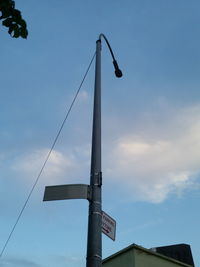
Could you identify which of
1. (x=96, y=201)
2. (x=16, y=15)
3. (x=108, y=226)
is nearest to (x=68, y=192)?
(x=96, y=201)

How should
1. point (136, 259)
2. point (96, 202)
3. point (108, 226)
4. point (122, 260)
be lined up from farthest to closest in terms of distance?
point (122, 260) < point (136, 259) < point (108, 226) < point (96, 202)

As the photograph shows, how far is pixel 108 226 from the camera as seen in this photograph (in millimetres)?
5219

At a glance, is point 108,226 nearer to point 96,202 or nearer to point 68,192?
point 96,202

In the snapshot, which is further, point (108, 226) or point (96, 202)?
point (108, 226)

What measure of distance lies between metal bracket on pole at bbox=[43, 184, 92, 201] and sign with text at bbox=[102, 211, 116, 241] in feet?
1.65

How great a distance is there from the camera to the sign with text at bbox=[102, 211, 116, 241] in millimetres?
5117

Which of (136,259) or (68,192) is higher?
(136,259)

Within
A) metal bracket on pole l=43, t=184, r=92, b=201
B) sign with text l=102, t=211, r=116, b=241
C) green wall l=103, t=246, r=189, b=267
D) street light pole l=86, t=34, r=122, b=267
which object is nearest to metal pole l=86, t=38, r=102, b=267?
street light pole l=86, t=34, r=122, b=267

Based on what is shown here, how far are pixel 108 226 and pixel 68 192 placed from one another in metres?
0.92

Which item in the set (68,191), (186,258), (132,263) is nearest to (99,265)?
(68,191)

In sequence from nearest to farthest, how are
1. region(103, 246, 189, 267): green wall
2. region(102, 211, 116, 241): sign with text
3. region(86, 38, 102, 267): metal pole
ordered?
1. region(86, 38, 102, 267): metal pole
2. region(102, 211, 116, 241): sign with text
3. region(103, 246, 189, 267): green wall

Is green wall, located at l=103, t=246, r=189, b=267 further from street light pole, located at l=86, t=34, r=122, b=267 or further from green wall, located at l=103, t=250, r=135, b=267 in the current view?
street light pole, located at l=86, t=34, r=122, b=267

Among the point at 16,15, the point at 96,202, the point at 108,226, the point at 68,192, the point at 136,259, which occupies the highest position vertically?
the point at 136,259

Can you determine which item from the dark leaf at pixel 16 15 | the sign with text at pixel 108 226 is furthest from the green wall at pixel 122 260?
the dark leaf at pixel 16 15
